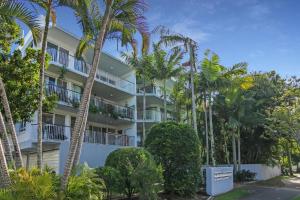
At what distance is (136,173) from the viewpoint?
14.2 m

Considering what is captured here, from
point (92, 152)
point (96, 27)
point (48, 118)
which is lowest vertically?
point (92, 152)

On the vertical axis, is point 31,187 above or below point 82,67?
below

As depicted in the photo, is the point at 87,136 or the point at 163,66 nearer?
the point at 87,136

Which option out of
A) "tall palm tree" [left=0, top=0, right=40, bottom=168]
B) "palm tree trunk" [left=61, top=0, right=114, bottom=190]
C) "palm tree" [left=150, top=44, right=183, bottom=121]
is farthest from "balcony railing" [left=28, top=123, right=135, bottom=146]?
"palm tree trunk" [left=61, top=0, right=114, bottom=190]

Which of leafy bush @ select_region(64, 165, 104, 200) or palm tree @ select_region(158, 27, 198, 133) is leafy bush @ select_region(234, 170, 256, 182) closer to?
palm tree @ select_region(158, 27, 198, 133)

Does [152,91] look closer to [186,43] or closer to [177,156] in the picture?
[186,43]

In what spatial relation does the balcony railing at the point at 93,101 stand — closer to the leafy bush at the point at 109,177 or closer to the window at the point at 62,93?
the window at the point at 62,93

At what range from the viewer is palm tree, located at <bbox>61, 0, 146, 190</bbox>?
422 inches

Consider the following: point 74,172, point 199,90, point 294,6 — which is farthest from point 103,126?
point 294,6

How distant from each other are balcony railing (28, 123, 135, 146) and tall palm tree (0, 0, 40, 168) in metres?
10.6

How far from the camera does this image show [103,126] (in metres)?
31.5

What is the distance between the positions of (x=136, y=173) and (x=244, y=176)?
18881 millimetres

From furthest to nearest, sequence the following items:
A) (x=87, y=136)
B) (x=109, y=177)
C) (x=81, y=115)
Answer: (x=87, y=136), (x=109, y=177), (x=81, y=115)

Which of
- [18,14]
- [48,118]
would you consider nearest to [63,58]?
[48,118]
